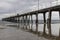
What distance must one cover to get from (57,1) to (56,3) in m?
0.55

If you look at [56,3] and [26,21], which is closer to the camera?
[56,3]

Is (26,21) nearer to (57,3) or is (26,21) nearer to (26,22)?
(26,22)

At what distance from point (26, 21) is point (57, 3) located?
39940mm

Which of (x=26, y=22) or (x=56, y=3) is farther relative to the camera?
(x=26, y=22)

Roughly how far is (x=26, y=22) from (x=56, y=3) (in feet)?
132

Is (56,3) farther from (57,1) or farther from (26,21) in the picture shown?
(26,21)

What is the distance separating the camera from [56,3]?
2052cm

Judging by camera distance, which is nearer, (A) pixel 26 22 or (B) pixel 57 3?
(B) pixel 57 3

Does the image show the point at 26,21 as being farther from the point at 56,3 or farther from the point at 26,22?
the point at 56,3

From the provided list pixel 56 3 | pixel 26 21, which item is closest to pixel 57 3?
pixel 56 3

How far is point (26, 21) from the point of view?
59906 mm

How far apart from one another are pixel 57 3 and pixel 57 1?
364mm

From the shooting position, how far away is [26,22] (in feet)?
198

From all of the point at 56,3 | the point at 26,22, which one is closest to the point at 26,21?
the point at 26,22
